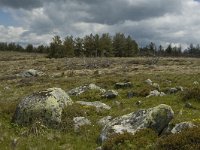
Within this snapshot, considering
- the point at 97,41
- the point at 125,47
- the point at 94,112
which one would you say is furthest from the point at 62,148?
the point at 125,47

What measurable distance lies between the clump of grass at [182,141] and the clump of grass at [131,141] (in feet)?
1.94

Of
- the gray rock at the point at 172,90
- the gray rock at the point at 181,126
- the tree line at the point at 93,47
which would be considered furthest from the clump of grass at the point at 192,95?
the tree line at the point at 93,47

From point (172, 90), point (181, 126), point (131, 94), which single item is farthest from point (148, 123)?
point (172, 90)

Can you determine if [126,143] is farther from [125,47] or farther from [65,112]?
[125,47]

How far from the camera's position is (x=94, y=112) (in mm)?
18281

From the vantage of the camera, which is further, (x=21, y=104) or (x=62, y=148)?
(x=21, y=104)

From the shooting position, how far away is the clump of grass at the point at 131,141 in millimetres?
12266

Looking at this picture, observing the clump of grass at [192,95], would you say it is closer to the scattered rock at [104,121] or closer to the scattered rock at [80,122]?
the scattered rock at [104,121]

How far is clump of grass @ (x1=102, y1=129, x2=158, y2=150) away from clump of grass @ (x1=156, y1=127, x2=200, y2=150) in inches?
23.3

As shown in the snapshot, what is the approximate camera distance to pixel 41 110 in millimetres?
16109

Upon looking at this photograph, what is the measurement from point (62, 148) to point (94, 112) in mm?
5363

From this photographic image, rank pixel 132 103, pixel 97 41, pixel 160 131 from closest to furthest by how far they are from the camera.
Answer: pixel 160 131, pixel 132 103, pixel 97 41

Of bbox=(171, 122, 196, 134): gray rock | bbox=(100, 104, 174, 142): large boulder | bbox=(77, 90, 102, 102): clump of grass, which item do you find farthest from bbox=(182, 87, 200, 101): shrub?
bbox=(171, 122, 196, 134): gray rock

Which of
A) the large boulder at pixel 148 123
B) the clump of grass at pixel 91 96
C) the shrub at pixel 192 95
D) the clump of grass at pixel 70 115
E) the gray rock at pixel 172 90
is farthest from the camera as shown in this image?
the gray rock at pixel 172 90
